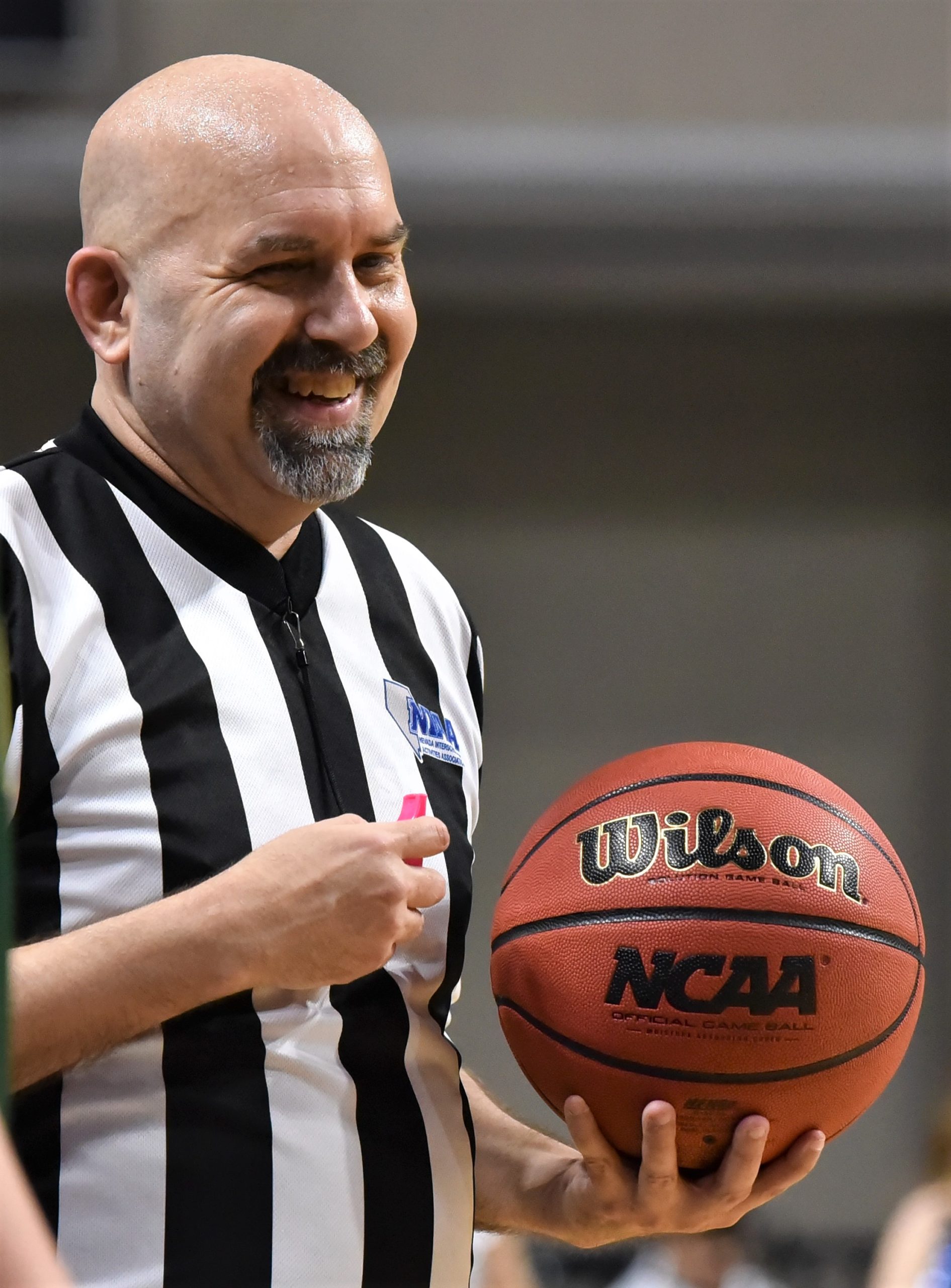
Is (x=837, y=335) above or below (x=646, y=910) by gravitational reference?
above

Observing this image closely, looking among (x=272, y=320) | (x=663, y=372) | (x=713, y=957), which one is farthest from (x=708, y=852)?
(x=663, y=372)

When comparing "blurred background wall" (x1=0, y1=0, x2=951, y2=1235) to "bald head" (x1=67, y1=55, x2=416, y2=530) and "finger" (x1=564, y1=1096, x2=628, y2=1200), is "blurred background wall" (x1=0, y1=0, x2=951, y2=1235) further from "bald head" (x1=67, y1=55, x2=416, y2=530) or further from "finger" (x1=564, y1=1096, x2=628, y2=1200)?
A: "finger" (x1=564, y1=1096, x2=628, y2=1200)

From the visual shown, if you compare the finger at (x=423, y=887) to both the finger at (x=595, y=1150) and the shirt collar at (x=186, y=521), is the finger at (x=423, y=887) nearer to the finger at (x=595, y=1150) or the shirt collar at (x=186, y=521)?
the finger at (x=595, y=1150)

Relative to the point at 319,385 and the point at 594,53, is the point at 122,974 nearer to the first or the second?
the point at 319,385

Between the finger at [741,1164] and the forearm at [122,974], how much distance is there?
0.56m

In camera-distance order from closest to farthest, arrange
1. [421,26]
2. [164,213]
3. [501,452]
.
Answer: [164,213]
[421,26]
[501,452]

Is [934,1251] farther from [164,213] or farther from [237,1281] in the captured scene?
[164,213]

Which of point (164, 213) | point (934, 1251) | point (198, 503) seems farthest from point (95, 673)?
point (934, 1251)

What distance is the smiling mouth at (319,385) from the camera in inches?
72.0

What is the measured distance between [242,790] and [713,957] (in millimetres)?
520

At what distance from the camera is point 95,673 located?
1.69 meters

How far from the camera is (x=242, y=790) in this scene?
1.73 metres

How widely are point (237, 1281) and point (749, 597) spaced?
15.2 feet

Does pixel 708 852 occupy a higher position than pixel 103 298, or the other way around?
Answer: pixel 103 298
